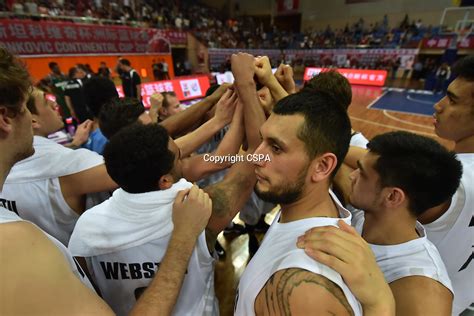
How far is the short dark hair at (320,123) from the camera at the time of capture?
1136mm

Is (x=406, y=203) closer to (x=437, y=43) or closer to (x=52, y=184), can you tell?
(x=52, y=184)

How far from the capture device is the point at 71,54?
11.2 m

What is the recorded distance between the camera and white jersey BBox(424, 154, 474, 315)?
1437mm

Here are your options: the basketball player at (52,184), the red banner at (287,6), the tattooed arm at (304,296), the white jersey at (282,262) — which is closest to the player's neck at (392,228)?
the white jersey at (282,262)

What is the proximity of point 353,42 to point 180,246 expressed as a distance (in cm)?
2308

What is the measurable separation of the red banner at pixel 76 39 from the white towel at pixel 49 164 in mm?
10808

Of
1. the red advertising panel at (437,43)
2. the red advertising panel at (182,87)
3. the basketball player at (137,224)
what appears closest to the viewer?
the basketball player at (137,224)

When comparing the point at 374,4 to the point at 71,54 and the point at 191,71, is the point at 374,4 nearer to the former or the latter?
the point at 191,71

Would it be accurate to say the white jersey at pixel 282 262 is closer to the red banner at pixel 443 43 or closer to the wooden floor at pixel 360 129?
the wooden floor at pixel 360 129

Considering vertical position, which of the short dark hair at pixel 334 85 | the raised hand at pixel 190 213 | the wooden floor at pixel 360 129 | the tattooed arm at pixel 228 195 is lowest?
the wooden floor at pixel 360 129

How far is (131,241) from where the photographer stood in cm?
121

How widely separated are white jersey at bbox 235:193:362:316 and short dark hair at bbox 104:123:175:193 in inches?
23.7

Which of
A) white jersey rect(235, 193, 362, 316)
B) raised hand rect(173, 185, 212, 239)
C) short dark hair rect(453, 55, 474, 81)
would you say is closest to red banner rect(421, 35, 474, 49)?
short dark hair rect(453, 55, 474, 81)

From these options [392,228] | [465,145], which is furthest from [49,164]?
[465,145]
